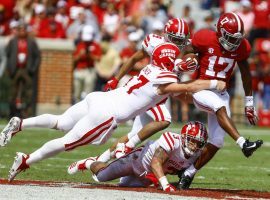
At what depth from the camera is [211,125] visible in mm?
9820

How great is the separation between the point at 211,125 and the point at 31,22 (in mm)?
12679

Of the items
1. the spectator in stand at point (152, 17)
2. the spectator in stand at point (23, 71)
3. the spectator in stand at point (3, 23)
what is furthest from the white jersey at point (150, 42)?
the spectator in stand at point (3, 23)

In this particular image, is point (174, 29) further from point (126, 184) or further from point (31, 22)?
point (31, 22)

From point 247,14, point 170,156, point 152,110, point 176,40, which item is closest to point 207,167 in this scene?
point 152,110

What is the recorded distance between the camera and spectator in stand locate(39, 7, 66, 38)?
2136cm

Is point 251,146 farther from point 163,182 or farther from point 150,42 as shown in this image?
point 150,42

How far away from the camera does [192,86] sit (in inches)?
363

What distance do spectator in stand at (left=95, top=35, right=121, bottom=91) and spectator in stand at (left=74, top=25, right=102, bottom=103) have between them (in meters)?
0.12

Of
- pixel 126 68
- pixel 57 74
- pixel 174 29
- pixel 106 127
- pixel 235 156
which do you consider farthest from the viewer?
pixel 57 74

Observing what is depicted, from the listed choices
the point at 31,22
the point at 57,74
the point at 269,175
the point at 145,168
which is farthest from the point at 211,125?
the point at 31,22

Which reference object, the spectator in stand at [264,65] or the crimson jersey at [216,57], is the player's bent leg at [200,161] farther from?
the spectator in stand at [264,65]

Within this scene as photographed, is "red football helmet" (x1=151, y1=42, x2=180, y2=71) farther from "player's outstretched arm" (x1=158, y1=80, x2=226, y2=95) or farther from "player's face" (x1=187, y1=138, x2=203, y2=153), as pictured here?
"player's face" (x1=187, y1=138, x2=203, y2=153)

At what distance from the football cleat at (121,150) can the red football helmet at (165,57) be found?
3.78ft

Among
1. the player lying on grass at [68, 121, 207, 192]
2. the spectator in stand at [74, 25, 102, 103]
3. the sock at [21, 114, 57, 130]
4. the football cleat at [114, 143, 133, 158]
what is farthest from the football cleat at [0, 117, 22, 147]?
the spectator in stand at [74, 25, 102, 103]
